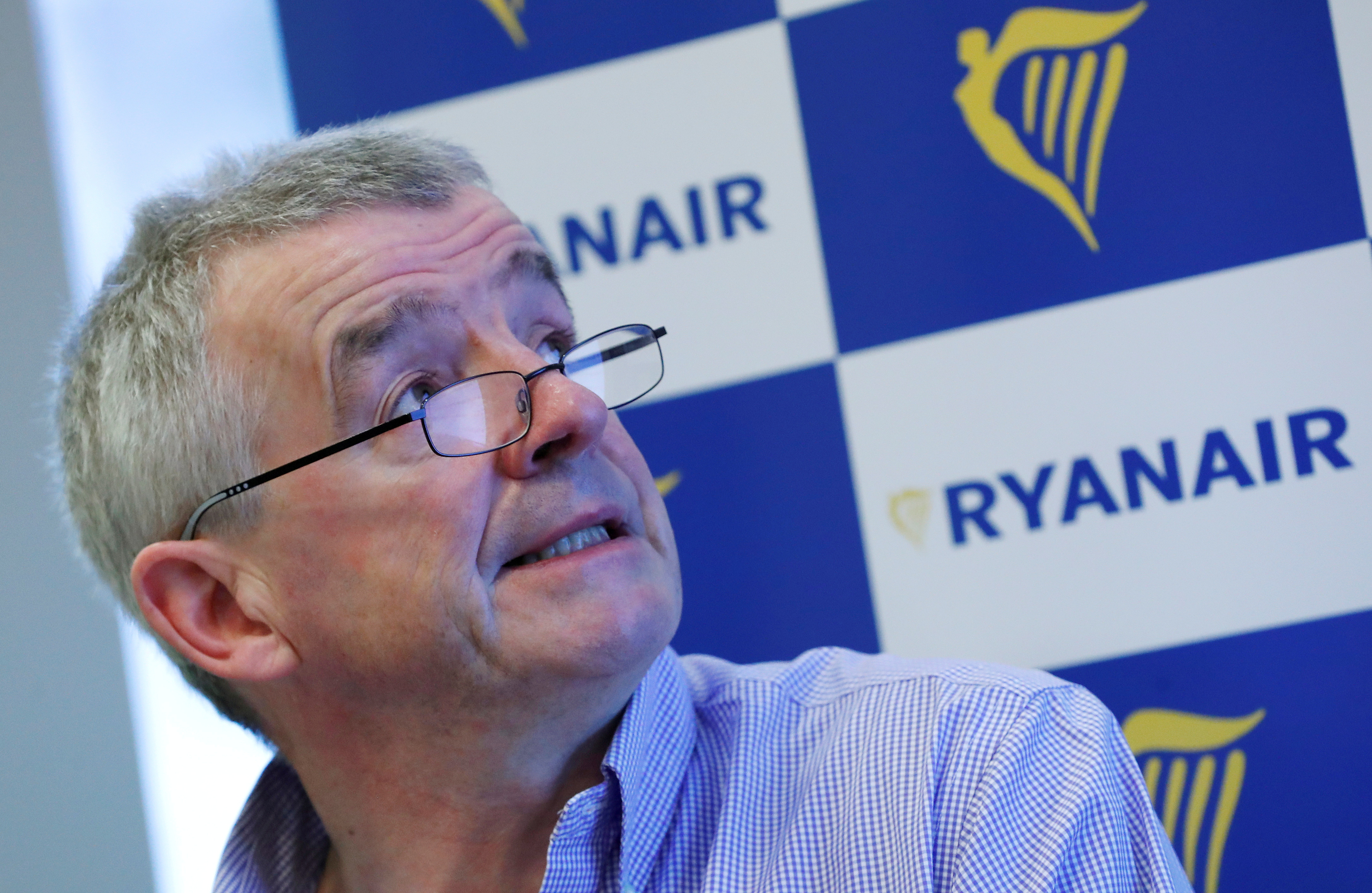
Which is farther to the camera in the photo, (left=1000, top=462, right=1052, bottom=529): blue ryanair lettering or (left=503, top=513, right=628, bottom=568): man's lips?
(left=1000, top=462, right=1052, bottom=529): blue ryanair lettering

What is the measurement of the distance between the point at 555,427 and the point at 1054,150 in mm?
879

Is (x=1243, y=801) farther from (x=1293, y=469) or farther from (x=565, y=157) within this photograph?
(x=565, y=157)

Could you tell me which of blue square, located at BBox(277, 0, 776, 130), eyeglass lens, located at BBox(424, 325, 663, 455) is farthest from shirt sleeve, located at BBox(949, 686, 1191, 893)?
blue square, located at BBox(277, 0, 776, 130)

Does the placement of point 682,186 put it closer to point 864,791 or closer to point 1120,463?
point 1120,463

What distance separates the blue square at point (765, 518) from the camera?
157 centimetres

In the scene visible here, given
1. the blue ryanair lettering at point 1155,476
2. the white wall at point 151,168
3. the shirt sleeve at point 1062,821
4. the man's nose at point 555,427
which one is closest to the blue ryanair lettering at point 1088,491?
the blue ryanair lettering at point 1155,476

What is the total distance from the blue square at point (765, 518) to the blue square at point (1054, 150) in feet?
0.47

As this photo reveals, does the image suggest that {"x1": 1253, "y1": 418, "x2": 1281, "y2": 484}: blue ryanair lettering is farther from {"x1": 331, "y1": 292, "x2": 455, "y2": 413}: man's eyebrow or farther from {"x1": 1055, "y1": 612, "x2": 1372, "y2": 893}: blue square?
{"x1": 331, "y1": 292, "x2": 455, "y2": 413}: man's eyebrow

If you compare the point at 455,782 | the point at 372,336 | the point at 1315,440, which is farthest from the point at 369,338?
the point at 1315,440

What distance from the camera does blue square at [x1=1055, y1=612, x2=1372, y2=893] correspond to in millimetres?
1440

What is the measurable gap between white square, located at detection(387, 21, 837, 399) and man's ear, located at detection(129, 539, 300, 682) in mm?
662

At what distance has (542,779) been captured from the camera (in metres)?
1.13

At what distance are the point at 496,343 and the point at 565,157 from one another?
64cm

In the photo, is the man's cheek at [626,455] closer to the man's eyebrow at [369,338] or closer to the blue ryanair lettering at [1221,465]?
the man's eyebrow at [369,338]
